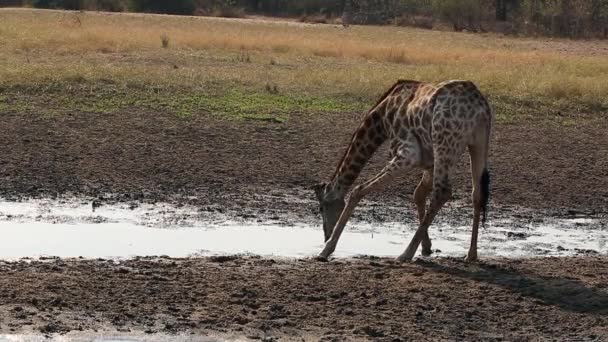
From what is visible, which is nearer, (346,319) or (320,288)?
(346,319)

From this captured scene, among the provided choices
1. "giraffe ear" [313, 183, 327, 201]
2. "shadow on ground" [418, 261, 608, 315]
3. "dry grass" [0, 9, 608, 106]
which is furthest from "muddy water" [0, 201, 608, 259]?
"dry grass" [0, 9, 608, 106]

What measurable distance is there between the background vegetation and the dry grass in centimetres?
1110

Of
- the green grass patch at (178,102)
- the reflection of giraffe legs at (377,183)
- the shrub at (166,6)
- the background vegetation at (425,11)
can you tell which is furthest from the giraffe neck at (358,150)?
the shrub at (166,6)

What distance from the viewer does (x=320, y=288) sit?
8766 millimetres

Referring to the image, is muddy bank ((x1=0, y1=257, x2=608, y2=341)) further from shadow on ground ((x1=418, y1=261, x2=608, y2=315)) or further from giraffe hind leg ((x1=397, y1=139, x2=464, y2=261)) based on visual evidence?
giraffe hind leg ((x1=397, y1=139, x2=464, y2=261))

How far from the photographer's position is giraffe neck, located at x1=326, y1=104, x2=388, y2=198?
10.8 meters

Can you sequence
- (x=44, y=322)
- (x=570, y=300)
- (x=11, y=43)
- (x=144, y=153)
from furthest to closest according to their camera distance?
(x=11, y=43) < (x=144, y=153) < (x=570, y=300) < (x=44, y=322)

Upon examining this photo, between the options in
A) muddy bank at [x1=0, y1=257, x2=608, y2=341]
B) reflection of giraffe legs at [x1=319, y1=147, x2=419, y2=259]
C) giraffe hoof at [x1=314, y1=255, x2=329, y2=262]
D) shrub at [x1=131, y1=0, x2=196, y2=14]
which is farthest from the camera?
shrub at [x1=131, y1=0, x2=196, y2=14]

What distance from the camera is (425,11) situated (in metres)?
57.6

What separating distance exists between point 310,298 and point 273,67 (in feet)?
53.2

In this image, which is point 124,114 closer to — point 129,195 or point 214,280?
point 129,195

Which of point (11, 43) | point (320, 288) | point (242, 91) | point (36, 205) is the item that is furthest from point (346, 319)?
point (11, 43)

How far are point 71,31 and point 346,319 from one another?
2588 centimetres

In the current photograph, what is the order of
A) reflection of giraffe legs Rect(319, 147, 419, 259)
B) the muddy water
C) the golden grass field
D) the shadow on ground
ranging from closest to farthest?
the shadow on ground, reflection of giraffe legs Rect(319, 147, 419, 259), the muddy water, the golden grass field
